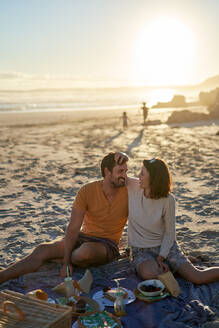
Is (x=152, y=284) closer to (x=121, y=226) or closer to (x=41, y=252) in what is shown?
(x=121, y=226)

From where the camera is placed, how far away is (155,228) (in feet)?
12.9

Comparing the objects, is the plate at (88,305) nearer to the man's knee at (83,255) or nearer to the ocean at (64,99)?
the man's knee at (83,255)

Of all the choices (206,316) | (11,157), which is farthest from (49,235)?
(11,157)

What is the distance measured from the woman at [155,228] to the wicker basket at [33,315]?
131cm

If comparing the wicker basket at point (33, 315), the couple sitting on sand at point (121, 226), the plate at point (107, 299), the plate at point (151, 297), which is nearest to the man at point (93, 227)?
the couple sitting on sand at point (121, 226)

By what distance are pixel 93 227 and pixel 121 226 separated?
13.2 inches

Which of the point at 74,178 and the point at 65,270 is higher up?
the point at 74,178

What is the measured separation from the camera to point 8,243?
5.00 meters

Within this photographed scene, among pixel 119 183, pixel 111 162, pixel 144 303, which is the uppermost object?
pixel 111 162

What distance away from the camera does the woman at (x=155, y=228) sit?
3.74 metres

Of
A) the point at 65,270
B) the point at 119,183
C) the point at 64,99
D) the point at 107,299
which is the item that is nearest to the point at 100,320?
the point at 107,299

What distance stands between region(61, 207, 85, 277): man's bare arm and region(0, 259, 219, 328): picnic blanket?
0.19 meters

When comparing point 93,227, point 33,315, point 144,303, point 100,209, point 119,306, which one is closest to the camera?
point 33,315

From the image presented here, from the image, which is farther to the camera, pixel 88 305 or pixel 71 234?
pixel 71 234
